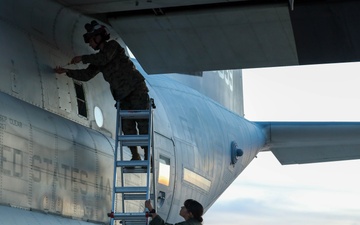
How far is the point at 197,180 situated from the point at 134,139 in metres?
3.21

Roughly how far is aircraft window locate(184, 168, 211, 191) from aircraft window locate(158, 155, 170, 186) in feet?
2.36

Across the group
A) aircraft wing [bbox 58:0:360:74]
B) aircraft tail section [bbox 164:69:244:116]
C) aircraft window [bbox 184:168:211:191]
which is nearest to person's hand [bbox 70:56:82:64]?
aircraft wing [bbox 58:0:360:74]

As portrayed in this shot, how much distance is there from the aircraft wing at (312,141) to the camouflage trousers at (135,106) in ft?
16.8

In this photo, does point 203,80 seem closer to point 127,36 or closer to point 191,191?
point 191,191

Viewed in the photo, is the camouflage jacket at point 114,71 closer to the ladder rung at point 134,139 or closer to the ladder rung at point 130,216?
the ladder rung at point 134,139

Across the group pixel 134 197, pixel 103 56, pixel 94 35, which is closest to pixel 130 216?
pixel 134 197

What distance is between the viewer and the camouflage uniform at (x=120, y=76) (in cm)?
815

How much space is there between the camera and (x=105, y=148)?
8.34 meters

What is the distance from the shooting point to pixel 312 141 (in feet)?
42.3

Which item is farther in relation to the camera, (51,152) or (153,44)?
(153,44)

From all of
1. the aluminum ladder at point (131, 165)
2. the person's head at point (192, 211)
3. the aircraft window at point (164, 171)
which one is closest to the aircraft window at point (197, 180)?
the aircraft window at point (164, 171)

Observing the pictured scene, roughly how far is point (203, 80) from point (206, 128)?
1.96 metres

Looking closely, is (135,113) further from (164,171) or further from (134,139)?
(164,171)

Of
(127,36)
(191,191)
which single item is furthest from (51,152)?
(191,191)
